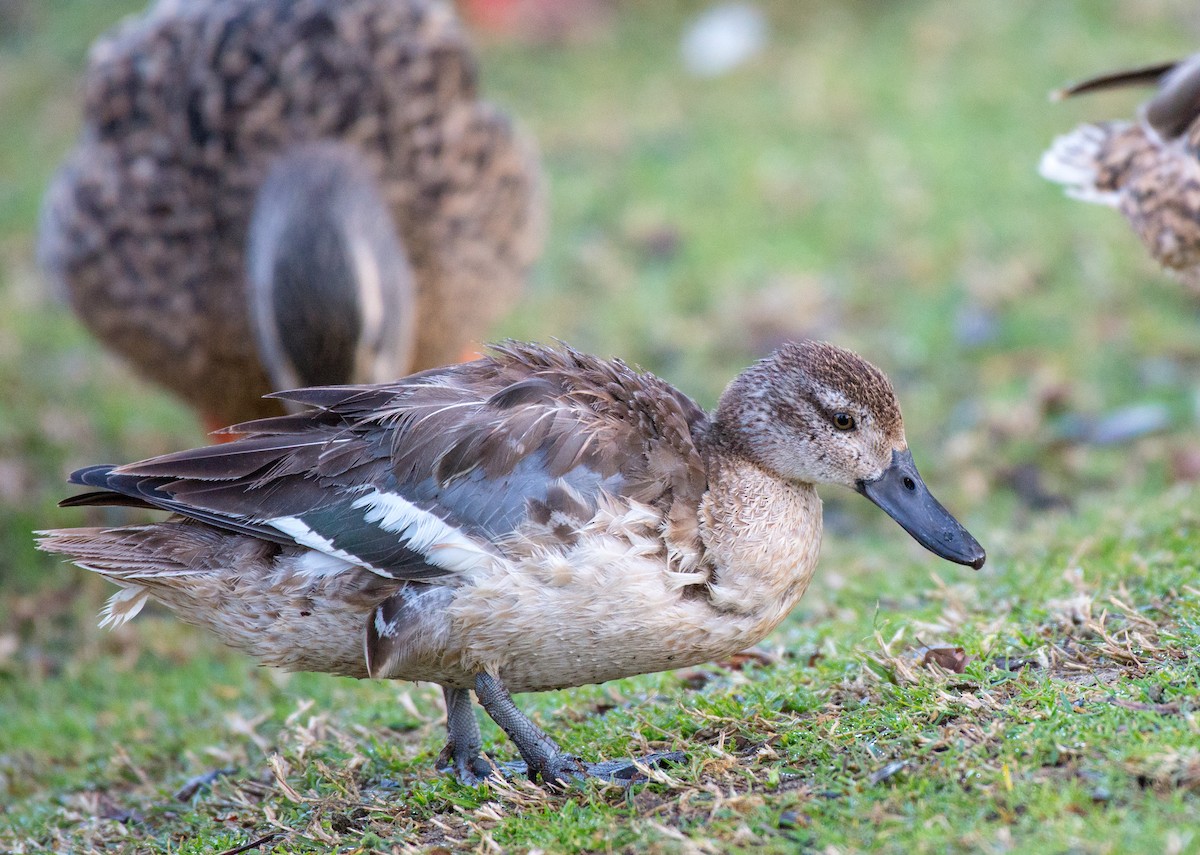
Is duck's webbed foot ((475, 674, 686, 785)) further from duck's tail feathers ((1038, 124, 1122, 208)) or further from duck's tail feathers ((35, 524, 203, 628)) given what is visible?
duck's tail feathers ((1038, 124, 1122, 208))

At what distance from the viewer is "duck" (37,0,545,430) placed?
20.6 ft

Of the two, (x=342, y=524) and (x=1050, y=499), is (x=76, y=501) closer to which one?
(x=342, y=524)

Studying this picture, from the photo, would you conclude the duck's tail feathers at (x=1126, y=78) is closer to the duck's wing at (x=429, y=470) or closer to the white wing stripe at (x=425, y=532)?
the duck's wing at (x=429, y=470)

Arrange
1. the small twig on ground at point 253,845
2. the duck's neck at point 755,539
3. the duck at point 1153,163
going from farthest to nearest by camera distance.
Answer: the duck at point 1153,163
the duck's neck at point 755,539
the small twig on ground at point 253,845

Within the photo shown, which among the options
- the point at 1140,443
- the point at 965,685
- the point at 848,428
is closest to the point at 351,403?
the point at 848,428

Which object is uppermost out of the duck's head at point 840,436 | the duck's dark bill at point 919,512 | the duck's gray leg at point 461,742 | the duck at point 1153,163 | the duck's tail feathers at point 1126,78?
the duck's tail feathers at point 1126,78

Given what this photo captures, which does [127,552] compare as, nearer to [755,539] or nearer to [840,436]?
[755,539]

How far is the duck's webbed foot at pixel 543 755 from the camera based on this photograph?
347 centimetres

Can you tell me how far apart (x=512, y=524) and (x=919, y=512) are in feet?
3.78

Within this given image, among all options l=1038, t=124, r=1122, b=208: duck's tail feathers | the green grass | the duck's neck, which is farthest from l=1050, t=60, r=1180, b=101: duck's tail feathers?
the duck's neck

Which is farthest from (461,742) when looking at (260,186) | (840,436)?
(260,186)

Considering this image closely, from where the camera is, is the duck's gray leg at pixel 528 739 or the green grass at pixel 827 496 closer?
the green grass at pixel 827 496

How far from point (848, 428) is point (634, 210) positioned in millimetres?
5342

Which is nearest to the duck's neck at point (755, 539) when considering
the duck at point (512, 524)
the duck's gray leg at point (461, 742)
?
the duck at point (512, 524)
